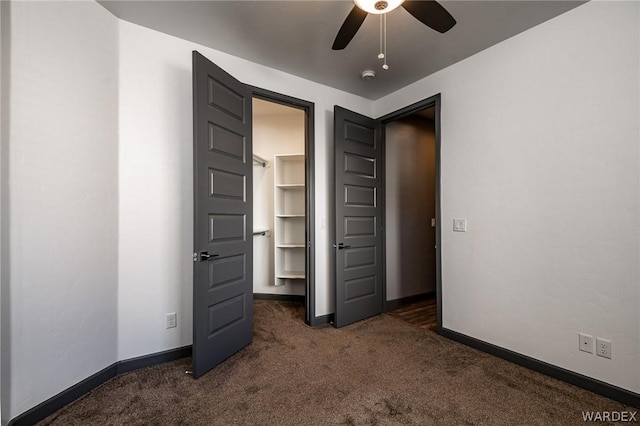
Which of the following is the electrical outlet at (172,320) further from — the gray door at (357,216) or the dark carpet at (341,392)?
the gray door at (357,216)

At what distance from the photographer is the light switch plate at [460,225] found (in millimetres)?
2654

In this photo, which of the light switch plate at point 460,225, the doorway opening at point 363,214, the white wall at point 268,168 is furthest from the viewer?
the white wall at point 268,168

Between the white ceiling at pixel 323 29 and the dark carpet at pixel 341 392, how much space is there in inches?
104

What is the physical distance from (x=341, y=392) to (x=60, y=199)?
2.19 metres

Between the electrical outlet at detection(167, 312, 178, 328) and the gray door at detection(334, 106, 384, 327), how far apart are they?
5.04 ft

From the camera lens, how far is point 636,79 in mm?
1731

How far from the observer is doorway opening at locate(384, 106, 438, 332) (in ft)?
12.1

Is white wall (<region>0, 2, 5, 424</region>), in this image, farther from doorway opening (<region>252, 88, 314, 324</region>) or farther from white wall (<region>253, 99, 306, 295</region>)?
white wall (<region>253, 99, 306, 295</region>)

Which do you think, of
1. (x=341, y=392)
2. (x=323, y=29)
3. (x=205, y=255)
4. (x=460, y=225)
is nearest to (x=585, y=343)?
(x=460, y=225)

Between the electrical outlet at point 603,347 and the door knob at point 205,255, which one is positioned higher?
the door knob at point 205,255

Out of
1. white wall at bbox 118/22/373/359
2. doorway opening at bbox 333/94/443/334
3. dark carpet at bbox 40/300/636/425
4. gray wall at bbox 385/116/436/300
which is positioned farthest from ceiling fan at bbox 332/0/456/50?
dark carpet at bbox 40/300/636/425

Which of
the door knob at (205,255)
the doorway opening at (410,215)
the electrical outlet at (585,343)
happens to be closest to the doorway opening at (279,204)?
the doorway opening at (410,215)

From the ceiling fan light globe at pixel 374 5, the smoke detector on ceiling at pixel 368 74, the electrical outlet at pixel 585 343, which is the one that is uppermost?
the smoke detector on ceiling at pixel 368 74

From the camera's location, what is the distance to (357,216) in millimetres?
3199
